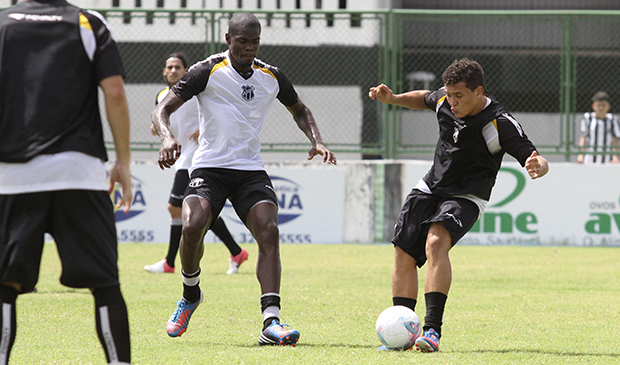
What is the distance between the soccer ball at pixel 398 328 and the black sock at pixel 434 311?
8cm

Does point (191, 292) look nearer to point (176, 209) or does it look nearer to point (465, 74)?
point (465, 74)

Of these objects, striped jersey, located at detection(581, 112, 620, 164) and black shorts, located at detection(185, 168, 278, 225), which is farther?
striped jersey, located at detection(581, 112, 620, 164)

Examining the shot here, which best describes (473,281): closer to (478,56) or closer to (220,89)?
(220,89)

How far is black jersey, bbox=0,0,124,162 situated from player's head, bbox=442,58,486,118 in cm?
231

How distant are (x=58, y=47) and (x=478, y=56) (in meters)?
13.2

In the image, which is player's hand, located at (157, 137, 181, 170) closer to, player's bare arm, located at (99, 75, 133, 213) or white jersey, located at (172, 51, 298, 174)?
white jersey, located at (172, 51, 298, 174)

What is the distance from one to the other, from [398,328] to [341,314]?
1.53 meters

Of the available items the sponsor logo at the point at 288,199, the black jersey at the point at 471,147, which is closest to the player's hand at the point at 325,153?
the black jersey at the point at 471,147

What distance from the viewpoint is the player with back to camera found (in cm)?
884

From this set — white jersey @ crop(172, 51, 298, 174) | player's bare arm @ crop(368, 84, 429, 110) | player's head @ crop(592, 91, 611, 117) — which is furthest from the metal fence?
white jersey @ crop(172, 51, 298, 174)

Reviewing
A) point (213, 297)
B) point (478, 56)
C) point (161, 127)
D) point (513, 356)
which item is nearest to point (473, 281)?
point (213, 297)

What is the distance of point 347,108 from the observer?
1358cm

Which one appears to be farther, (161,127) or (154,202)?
(154,202)

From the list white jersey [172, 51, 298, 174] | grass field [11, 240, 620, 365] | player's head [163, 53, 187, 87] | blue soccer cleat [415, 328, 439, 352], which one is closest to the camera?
grass field [11, 240, 620, 365]
